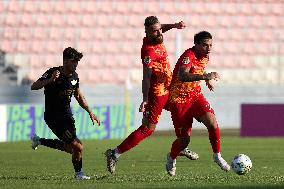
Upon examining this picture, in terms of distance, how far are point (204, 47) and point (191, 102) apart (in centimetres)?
75

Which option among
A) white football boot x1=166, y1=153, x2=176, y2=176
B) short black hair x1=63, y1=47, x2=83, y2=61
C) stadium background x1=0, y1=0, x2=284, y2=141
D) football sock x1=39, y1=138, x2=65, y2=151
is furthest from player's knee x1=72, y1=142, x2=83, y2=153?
stadium background x1=0, y1=0, x2=284, y2=141

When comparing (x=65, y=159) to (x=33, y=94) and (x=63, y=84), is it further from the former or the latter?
(x=33, y=94)

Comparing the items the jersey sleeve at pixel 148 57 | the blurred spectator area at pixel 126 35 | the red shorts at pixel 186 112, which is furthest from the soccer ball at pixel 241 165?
the blurred spectator area at pixel 126 35

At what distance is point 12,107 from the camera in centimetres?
2652

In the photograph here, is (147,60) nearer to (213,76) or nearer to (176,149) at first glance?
(176,149)

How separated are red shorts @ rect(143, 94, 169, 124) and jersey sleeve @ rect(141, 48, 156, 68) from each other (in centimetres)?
45

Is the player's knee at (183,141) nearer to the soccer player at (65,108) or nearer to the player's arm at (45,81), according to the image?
the soccer player at (65,108)

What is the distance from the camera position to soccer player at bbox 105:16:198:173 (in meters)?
13.7

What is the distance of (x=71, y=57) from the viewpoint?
12.9 metres

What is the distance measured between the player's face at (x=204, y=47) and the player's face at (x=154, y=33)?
0.65m

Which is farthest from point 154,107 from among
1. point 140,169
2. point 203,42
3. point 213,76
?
point 140,169

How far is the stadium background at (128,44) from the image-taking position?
3434cm

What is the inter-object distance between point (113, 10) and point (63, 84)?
22.4 m

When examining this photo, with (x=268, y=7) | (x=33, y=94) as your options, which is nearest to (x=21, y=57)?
(x=33, y=94)
